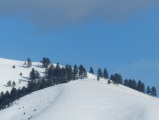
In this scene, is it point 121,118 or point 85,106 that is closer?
point 121,118

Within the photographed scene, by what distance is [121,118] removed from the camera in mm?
81125

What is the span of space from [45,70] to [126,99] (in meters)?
91.9

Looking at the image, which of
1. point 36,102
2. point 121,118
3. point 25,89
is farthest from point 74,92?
point 25,89

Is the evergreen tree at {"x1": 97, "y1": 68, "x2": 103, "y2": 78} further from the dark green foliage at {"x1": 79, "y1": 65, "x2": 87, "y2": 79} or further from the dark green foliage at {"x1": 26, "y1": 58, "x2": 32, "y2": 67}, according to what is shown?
the dark green foliage at {"x1": 26, "y1": 58, "x2": 32, "y2": 67}

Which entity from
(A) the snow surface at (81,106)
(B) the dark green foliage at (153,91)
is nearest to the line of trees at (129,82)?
(B) the dark green foliage at (153,91)

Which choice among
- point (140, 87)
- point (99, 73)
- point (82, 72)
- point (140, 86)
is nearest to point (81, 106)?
point (82, 72)

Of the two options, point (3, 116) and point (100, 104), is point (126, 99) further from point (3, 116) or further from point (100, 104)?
point (3, 116)

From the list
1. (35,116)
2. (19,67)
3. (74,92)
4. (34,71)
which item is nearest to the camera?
(35,116)

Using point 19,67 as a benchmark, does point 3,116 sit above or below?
below

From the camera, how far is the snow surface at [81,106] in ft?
273

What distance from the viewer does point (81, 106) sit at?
9225 cm

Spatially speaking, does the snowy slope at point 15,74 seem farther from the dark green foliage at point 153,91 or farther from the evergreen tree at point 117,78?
the dark green foliage at point 153,91

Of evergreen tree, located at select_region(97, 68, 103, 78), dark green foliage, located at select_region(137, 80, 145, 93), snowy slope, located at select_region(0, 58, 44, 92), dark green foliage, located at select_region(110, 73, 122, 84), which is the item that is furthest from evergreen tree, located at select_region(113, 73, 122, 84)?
snowy slope, located at select_region(0, 58, 44, 92)

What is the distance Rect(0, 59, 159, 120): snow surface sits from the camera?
83.1 m
